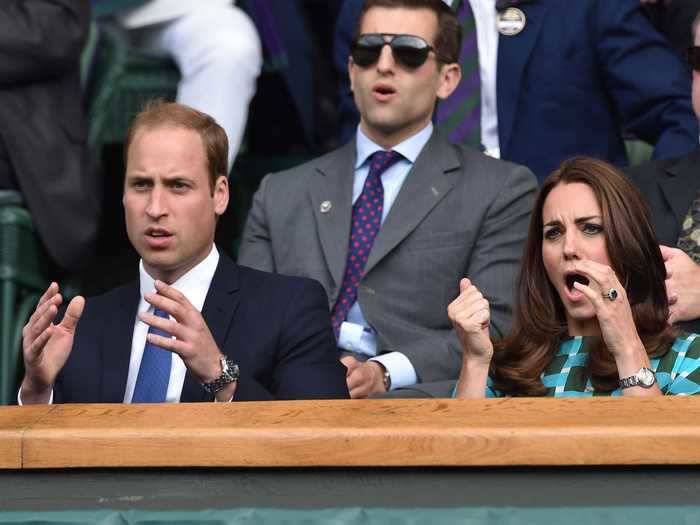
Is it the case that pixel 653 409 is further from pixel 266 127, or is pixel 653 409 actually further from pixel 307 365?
pixel 266 127

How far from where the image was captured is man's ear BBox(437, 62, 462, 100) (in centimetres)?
407

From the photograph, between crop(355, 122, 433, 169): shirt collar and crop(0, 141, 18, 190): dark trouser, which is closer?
crop(355, 122, 433, 169): shirt collar

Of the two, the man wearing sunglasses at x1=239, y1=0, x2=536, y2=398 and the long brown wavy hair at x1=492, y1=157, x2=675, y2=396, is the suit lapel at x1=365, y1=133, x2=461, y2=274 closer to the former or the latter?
the man wearing sunglasses at x1=239, y1=0, x2=536, y2=398

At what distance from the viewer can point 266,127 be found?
5207 mm

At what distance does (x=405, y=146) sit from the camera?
13.1 feet

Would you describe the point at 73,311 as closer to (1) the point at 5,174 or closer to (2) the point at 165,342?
(2) the point at 165,342

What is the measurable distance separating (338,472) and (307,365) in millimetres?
942

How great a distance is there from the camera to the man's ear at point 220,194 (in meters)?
3.22

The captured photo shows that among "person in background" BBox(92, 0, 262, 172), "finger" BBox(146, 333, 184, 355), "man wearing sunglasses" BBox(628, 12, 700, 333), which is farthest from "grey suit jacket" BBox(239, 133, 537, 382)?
"finger" BBox(146, 333, 184, 355)

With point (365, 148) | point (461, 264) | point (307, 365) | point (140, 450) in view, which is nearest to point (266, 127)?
point (365, 148)

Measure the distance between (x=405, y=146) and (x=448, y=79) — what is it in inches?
9.8

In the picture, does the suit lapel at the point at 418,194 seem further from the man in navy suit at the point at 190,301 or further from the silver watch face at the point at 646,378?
the silver watch face at the point at 646,378

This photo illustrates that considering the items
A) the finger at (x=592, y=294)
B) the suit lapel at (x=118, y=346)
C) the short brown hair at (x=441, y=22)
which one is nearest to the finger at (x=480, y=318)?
the finger at (x=592, y=294)

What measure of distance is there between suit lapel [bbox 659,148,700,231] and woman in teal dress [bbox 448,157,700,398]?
54 cm
